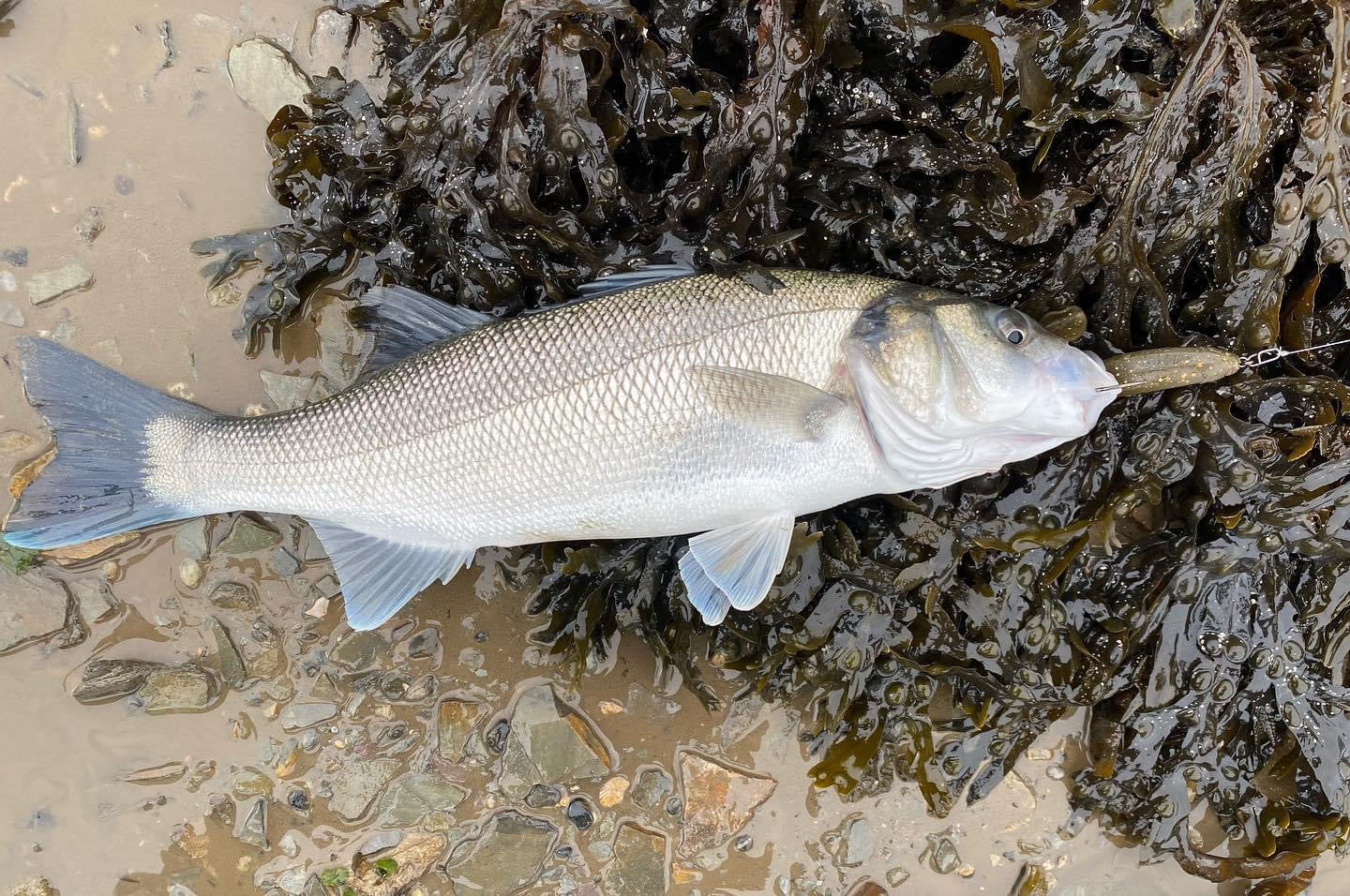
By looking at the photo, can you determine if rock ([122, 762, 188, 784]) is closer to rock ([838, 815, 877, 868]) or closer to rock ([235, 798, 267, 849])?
rock ([235, 798, 267, 849])

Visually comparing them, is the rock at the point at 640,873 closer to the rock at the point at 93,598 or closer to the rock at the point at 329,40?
the rock at the point at 93,598

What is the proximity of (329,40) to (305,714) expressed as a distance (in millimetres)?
2582

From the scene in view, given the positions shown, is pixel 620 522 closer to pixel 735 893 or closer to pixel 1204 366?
pixel 735 893

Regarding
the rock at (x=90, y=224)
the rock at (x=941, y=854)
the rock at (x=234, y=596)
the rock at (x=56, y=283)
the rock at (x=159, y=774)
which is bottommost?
the rock at (x=941, y=854)

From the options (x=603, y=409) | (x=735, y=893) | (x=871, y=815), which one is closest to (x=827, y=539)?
(x=603, y=409)

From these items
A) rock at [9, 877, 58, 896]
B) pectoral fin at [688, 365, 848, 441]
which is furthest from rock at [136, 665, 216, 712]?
pectoral fin at [688, 365, 848, 441]

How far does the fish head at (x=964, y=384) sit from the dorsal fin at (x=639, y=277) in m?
0.58

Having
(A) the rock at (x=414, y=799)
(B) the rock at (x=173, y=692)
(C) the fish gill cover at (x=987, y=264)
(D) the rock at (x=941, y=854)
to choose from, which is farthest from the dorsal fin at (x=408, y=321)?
(D) the rock at (x=941, y=854)

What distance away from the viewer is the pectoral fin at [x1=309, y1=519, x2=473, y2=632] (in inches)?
95.1

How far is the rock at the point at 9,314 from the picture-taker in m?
2.71

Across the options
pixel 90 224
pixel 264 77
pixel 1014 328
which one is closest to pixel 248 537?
pixel 90 224

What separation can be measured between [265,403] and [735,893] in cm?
261

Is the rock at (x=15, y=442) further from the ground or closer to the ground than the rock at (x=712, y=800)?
further from the ground

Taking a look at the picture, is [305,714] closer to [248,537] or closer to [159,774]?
[159,774]
